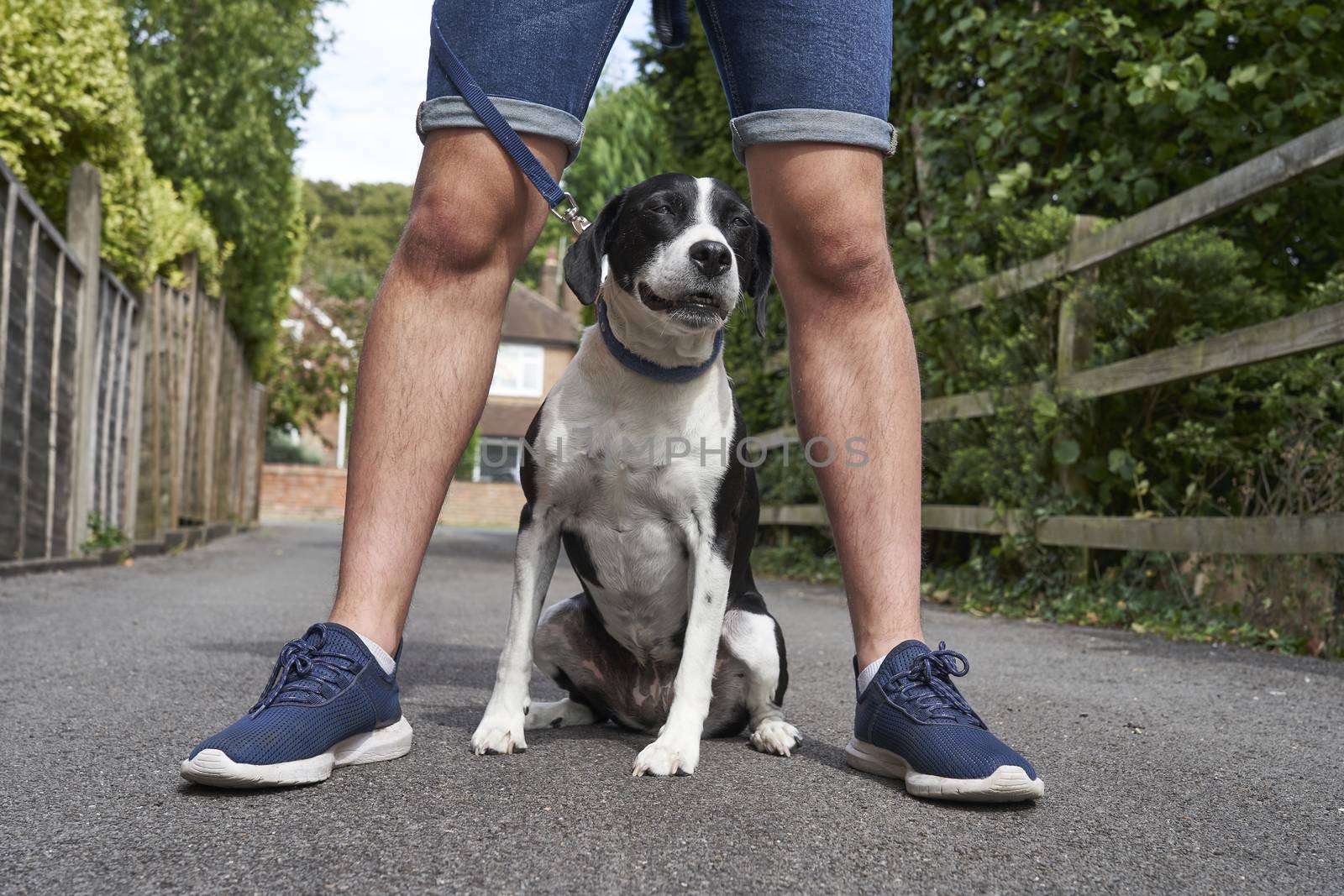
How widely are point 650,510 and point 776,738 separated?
53cm

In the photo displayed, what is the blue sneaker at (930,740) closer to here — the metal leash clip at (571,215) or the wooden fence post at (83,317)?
the metal leash clip at (571,215)

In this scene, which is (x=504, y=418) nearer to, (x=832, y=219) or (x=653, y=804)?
(x=832, y=219)

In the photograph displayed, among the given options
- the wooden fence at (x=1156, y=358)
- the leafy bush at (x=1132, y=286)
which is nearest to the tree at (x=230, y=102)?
the leafy bush at (x=1132, y=286)

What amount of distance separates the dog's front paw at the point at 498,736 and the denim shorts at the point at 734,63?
113 centimetres

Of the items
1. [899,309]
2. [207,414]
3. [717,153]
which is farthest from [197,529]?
[899,309]

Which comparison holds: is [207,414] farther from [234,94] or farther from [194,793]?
[194,793]

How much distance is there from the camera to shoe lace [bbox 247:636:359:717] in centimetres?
191

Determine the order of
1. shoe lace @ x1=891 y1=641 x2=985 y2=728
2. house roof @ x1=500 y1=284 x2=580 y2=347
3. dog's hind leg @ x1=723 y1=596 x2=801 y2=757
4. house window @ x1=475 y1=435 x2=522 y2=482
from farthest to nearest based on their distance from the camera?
house roof @ x1=500 y1=284 x2=580 y2=347 < house window @ x1=475 y1=435 x2=522 y2=482 < dog's hind leg @ x1=723 y1=596 x2=801 y2=757 < shoe lace @ x1=891 y1=641 x2=985 y2=728

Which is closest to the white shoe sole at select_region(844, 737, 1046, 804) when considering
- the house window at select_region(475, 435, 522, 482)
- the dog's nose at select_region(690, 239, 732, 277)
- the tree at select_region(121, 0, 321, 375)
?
the dog's nose at select_region(690, 239, 732, 277)

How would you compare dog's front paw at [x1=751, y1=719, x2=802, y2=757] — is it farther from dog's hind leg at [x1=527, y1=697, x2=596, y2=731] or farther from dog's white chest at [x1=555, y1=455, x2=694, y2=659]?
dog's hind leg at [x1=527, y1=697, x2=596, y2=731]

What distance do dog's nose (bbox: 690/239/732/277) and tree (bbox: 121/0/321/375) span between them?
32.4ft

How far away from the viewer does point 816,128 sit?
2309 mm

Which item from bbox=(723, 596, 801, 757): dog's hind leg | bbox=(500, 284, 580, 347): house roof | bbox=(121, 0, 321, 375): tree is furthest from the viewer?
bbox=(500, 284, 580, 347): house roof

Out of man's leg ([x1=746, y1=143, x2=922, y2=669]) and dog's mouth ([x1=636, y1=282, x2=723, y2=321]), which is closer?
man's leg ([x1=746, y1=143, x2=922, y2=669])
